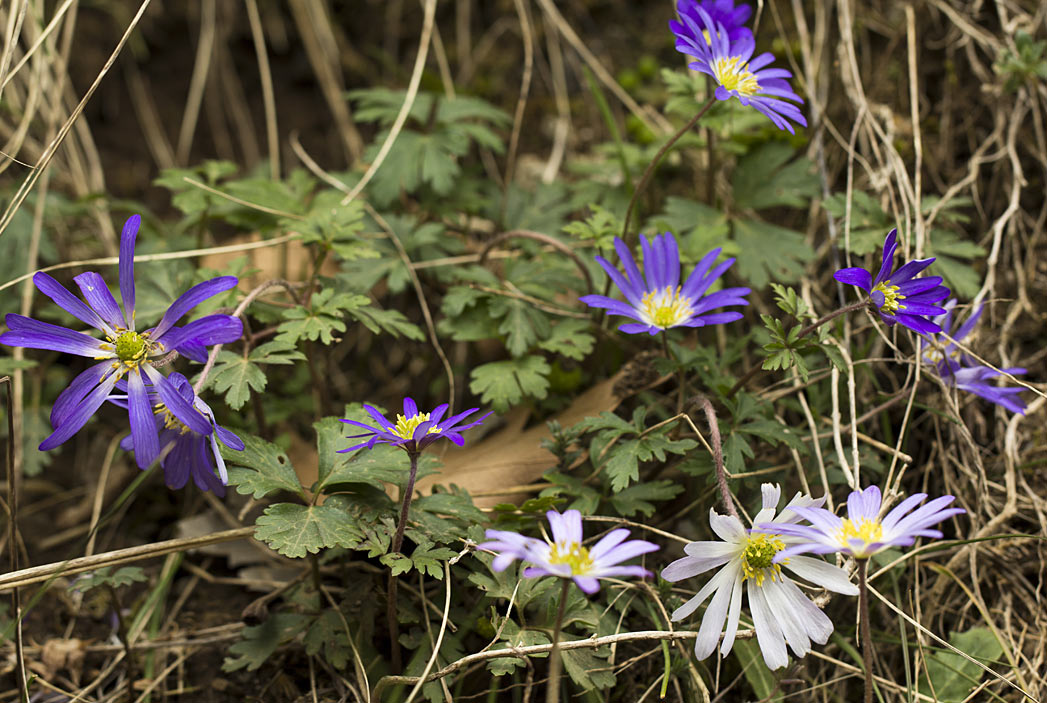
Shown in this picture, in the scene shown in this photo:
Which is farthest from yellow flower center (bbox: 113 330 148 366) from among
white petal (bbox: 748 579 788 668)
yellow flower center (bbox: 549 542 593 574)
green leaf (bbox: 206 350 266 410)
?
white petal (bbox: 748 579 788 668)

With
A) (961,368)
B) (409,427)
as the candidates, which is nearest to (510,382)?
(409,427)

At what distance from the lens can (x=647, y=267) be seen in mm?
2178

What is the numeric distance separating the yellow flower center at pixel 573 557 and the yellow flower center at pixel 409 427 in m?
0.35

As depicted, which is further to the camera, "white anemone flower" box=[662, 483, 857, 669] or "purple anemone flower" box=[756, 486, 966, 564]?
"white anemone flower" box=[662, 483, 857, 669]

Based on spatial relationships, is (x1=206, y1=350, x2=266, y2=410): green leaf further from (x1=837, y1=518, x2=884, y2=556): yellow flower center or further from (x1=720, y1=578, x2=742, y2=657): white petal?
(x1=837, y1=518, x2=884, y2=556): yellow flower center

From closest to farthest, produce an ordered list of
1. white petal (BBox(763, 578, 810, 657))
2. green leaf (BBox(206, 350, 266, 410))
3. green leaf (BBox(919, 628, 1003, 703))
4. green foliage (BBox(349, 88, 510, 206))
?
white petal (BBox(763, 578, 810, 657)) → green leaf (BBox(206, 350, 266, 410)) → green leaf (BBox(919, 628, 1003, 703)) → green foliage (BBox(349, 88, 510, 206))

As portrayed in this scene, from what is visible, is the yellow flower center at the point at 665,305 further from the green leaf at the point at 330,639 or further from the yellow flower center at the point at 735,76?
the green leaf at the point at 330,639

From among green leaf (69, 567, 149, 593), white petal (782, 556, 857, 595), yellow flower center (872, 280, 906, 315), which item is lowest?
white petal (782, 556, 857, 595)

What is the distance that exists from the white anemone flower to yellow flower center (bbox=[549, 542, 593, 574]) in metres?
0.24

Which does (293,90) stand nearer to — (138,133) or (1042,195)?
(138,133)

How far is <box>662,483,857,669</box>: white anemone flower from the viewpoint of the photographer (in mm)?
1645

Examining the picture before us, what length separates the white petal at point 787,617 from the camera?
1.66m

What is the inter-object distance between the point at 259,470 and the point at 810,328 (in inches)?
49.4

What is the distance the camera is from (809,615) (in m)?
1.68
